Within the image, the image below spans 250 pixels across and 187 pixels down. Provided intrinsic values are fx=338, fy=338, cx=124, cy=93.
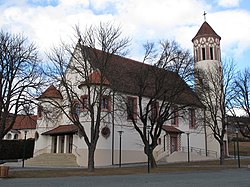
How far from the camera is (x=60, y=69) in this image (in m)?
29.8

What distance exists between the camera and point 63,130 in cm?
4197

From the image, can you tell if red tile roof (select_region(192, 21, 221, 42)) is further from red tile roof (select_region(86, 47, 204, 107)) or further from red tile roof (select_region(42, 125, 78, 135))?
red tile roof (select_region(42, 125, 78, 135))

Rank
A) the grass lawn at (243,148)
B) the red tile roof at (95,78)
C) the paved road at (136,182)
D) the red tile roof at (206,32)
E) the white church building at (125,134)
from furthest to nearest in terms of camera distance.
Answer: the grass lawn at (243,148) → the red tile roof at (206,32) → the white church building at (125,134) → the red tile roof at (95,78) → the paved road at (136,182)

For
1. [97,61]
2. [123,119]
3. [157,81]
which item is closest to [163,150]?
[123,119]

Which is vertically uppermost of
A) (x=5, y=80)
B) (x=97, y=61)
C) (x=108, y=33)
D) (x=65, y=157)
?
(x=108, y=33)

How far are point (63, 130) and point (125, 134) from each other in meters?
7.74

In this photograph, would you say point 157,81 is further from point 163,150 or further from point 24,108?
point 163,150

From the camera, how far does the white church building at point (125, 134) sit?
124 feet

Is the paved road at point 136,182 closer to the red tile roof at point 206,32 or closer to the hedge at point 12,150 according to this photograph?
the hedge at point 12,150

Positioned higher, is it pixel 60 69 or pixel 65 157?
pixel 60 69

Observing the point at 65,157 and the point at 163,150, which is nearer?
the point at 65,157

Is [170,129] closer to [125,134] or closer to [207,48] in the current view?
[125,134]

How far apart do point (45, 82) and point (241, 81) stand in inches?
832

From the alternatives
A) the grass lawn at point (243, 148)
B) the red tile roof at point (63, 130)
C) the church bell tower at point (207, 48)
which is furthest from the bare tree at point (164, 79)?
the grass lawn at point (243, 148)
